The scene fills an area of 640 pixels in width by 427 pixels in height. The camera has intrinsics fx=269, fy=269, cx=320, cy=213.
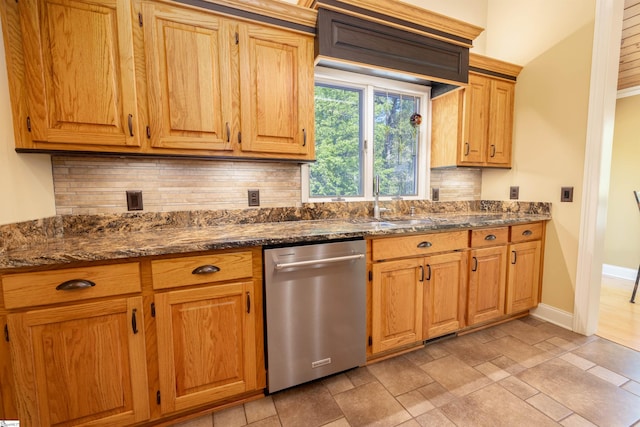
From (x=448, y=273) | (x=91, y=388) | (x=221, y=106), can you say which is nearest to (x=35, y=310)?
(x=91, y=388)

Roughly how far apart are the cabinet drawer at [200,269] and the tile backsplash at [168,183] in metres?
0.64

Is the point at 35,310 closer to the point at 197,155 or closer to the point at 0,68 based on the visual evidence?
the point at 197,155

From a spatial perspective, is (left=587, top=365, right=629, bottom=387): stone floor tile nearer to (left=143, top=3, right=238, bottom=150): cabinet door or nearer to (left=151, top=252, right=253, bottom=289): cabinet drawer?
(left=151, top=252, right=253, bottom=289): cabinet drawer

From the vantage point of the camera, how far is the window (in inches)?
89.1

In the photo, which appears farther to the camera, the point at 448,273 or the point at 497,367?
the point at 448,273

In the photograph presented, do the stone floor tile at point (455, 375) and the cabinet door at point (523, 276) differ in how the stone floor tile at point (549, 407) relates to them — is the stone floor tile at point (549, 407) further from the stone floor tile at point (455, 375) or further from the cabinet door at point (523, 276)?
the cabinet door at point (523, 276)

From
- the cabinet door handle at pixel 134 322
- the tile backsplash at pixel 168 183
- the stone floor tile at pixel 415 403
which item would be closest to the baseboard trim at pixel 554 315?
the stone floor tile at pixel 415 403

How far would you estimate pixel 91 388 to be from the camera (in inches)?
46.3

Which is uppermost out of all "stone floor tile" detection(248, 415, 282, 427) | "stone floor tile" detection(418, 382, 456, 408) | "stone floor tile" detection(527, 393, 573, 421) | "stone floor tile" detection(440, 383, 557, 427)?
"stone floor tile" detection(527, 393, 573, 421)

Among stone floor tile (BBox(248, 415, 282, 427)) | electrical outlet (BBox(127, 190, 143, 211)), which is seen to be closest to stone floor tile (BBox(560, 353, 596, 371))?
stone floor tile (BBox(248, 415, 282, 427))

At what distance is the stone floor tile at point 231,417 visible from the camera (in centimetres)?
137

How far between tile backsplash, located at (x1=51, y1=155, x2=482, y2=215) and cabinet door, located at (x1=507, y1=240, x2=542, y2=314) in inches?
74.4

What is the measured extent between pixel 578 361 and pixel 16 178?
3.46 metres

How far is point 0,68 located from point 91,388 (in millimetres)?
1492
